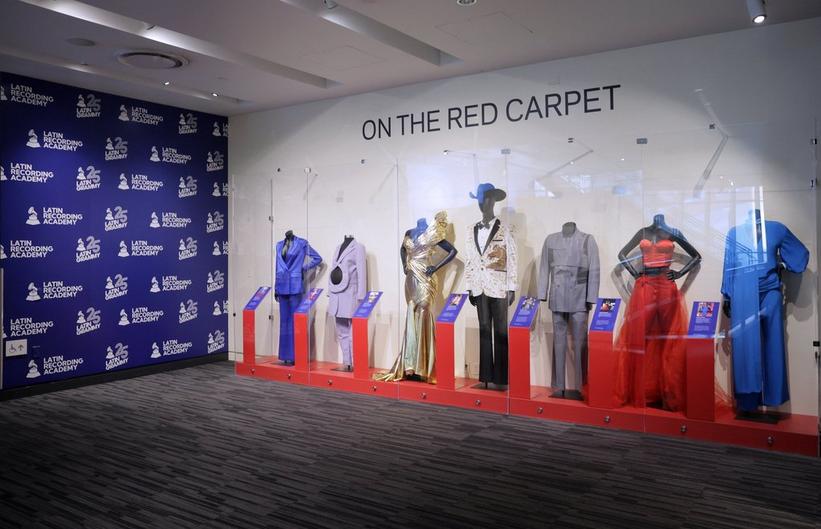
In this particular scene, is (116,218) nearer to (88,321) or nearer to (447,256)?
(88,321)

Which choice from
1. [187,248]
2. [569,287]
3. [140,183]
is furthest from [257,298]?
[569,287]

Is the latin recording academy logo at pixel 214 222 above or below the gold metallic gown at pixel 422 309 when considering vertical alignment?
above

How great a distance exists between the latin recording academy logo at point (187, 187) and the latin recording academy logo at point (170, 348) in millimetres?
1764

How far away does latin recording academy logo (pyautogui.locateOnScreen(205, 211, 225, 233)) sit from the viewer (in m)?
7.87

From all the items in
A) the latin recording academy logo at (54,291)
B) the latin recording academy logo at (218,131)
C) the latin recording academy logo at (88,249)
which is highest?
the latin recording academy logo at (218,131)

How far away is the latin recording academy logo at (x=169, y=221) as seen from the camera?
7.24 meters

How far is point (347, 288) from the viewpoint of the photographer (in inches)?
257

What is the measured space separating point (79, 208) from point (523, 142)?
15.0ft

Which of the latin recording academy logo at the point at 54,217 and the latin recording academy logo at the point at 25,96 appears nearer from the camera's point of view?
the latin recording academy logo at the point at 25,96

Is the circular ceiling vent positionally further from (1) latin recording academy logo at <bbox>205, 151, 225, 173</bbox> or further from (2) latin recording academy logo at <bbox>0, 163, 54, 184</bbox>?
(1) latin recording academy logo at <bbox>205, 151, 225, 173</bbox>

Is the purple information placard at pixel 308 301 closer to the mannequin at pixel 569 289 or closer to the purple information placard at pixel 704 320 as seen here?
the mannequin at pixel 569 289

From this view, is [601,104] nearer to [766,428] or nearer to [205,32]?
[766,428]

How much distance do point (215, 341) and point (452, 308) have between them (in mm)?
3693

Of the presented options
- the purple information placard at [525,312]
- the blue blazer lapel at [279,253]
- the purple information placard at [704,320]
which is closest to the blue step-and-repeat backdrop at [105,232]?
the blue blazer lapel at [279,253]
